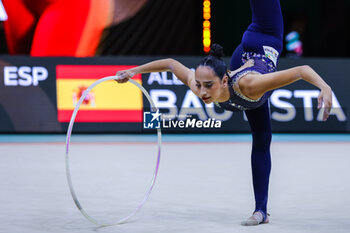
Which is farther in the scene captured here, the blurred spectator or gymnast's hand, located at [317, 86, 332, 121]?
the blurred spectator

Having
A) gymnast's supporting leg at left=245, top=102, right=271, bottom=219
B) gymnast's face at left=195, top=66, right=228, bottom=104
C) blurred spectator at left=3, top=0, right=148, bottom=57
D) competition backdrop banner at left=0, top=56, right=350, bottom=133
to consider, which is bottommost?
competition backdrop banner at left=0, top=56, right=350, bottom=133

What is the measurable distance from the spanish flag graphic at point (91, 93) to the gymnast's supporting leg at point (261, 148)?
5.46 m

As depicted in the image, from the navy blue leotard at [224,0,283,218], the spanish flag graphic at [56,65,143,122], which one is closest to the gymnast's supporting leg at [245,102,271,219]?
the navy blue leotard at [224,0,283,218]

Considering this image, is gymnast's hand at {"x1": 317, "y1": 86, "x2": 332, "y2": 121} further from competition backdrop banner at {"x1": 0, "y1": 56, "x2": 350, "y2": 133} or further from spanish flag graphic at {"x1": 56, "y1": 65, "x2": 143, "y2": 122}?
spanish flag graphic at {"x1": 56, "y1": 65, "x2": 143, "y2": 122}

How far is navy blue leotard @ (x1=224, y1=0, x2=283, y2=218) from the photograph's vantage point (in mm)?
3883

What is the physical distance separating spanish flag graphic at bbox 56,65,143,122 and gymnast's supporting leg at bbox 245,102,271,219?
17.9 feet

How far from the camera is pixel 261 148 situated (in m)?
3.94

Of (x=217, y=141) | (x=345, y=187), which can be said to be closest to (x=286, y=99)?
(x=217, y=141)

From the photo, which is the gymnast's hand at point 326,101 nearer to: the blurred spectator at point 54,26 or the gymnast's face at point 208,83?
the gymnast's face at point 208,83

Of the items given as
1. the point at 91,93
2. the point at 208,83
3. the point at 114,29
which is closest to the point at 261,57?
the point at 208,83

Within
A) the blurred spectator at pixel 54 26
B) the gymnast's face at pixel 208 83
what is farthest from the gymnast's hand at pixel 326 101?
the blurred spectator at pixel 54 26

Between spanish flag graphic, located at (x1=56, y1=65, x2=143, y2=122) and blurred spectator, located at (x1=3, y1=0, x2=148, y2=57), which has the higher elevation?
Result: blurred spectator, located at (x1=3, y1=0, x2=148, y2=57)

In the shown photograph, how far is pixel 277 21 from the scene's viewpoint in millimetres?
4008

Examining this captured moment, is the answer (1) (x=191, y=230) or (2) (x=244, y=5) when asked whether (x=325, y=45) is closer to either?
(2) (x=244, y=5)
